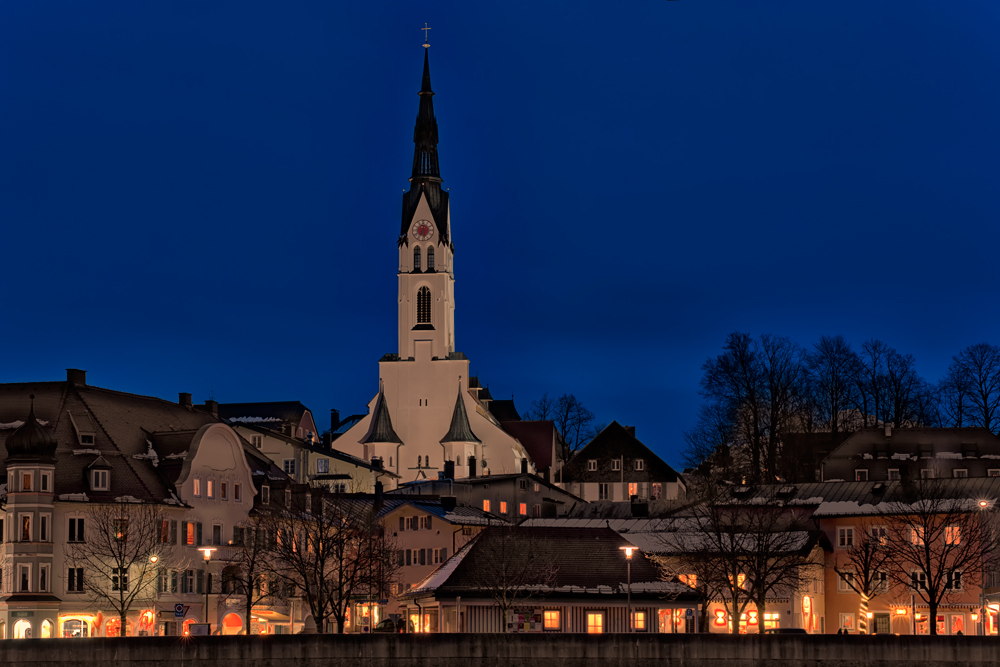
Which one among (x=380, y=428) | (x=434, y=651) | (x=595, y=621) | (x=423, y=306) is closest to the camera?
(x=434, y=651)

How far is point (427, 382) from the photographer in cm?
16238

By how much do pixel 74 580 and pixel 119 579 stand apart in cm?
212

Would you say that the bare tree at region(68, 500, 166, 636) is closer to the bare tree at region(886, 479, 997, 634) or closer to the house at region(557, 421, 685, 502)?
the bare tree at region(886, 479, 997, 634)

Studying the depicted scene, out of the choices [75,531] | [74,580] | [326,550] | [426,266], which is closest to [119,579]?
[74,580]

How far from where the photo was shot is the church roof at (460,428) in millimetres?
156500

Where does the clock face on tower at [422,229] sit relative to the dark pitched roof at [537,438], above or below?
above

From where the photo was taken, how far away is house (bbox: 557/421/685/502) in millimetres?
148750

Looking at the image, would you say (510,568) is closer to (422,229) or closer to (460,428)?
(460,428)

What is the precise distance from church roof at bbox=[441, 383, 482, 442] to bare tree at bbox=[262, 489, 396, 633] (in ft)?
197

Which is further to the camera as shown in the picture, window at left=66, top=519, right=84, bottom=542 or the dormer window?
the dormer window

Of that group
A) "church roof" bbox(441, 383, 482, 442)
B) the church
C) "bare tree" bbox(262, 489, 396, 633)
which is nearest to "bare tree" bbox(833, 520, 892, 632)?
"bare tree" bbox(262, 489, 396, 633)

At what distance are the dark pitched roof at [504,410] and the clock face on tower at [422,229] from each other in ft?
113

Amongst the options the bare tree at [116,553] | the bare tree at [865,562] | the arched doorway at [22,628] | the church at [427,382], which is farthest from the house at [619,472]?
the arched doorway at [22,628]

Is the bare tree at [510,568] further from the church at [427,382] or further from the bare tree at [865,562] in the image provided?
the church at [427,382]
